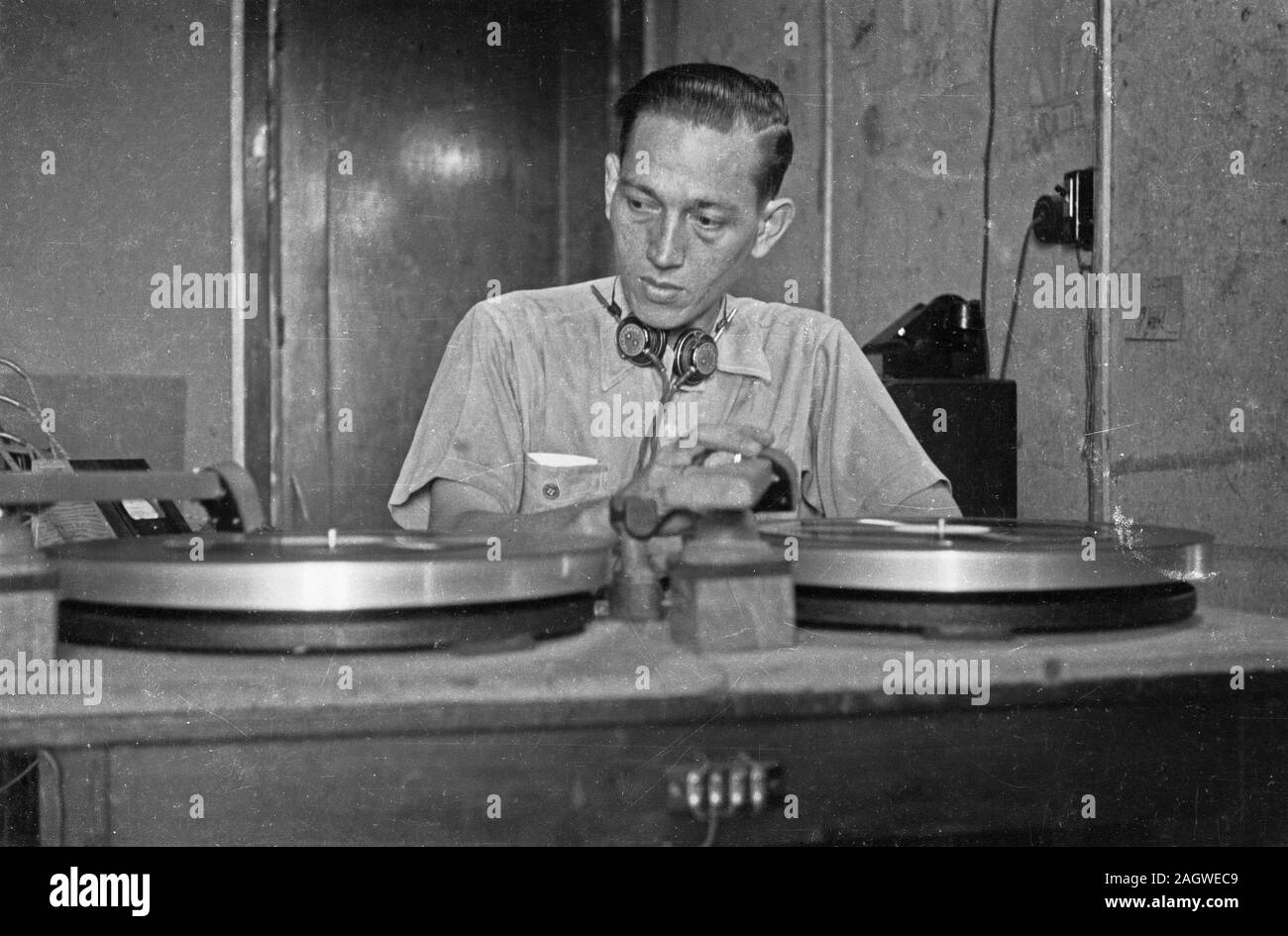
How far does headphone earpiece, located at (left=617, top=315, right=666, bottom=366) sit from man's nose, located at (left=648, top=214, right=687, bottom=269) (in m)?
0.11

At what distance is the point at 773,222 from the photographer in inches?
57.9

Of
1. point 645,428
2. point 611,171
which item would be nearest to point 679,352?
point 645,428

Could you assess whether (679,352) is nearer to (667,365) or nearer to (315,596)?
(667,365)

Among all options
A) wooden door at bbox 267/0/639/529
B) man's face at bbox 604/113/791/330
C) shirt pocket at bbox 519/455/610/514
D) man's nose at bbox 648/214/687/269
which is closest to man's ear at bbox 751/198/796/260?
man's face at bbox 604/113/791/330

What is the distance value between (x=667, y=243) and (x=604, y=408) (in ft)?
0.69

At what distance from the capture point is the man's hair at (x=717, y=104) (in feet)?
4.30

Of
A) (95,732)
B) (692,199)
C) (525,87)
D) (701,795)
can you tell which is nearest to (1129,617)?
(701,795)

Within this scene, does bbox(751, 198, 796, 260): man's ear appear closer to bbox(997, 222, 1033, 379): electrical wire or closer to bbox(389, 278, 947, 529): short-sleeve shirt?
bbox(389, 278, 947, 529): short-sleeve shirt

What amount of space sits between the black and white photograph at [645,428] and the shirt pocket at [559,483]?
11mm

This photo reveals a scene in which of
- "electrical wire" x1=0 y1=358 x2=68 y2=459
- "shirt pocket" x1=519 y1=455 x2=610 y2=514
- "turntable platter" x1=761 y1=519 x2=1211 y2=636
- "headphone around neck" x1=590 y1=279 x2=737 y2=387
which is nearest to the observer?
"turntable platter" x1=761 y1=519 x2=1211 y2=636

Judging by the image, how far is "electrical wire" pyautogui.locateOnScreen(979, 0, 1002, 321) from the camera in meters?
1.36
